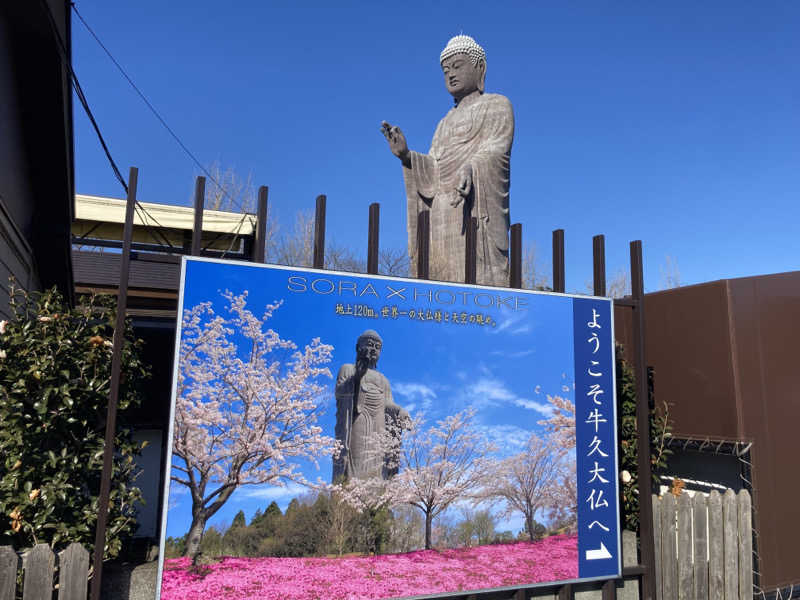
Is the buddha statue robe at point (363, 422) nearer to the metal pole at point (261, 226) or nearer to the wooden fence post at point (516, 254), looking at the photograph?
the metal pole at point (261, 226)

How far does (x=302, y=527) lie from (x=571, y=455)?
212 cm

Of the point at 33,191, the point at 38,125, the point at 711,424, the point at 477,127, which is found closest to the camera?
the point at 38,125

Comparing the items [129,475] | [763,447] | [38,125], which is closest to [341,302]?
[129,475]

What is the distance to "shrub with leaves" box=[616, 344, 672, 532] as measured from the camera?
499 cm

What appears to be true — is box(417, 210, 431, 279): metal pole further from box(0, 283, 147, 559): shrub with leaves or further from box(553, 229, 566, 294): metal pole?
box(0, 283, 147, 559): shrub with leaves

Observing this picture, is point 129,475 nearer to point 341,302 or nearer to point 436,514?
point 341,302

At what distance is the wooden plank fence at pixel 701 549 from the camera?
4.72 meters

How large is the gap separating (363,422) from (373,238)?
132 cm

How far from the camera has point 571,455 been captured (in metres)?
4.42

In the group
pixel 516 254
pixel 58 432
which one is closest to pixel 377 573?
pixel 58 432

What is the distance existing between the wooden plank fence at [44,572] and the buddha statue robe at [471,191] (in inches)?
163

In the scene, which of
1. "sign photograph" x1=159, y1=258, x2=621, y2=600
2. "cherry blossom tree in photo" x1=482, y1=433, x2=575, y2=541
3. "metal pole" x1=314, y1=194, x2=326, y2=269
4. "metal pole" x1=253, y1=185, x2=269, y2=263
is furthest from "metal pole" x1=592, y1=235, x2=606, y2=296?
"metal pole" x1=253, y1=185, x2=269, y2=263

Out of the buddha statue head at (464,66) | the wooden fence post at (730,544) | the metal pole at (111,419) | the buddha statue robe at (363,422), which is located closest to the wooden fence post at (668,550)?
the wooden fence post at (730,544)

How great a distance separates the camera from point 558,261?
471 cm
